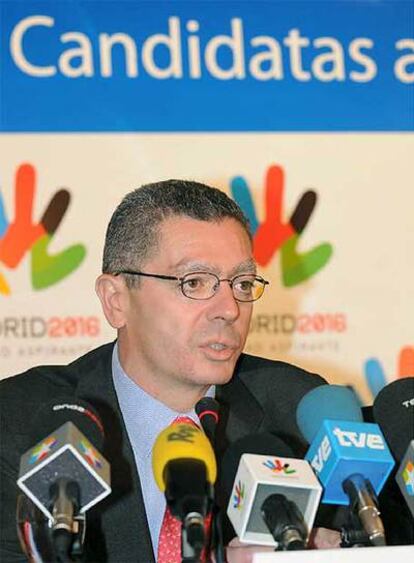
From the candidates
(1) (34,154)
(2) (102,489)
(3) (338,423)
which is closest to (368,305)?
(1) (34,154)

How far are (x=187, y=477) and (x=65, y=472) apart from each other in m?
0.21

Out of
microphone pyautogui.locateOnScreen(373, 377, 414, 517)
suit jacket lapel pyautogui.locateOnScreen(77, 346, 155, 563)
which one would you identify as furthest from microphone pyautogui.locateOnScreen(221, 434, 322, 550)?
suit jacket lapel pyautogui.locateOnScreen(77, 346, 155, 563)

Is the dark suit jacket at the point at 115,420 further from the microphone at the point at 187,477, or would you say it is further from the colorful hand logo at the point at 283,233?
the colorful hand logo at the point at 283,233

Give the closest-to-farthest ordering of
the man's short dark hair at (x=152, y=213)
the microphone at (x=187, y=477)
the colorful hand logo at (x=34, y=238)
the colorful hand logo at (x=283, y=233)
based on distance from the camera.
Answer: the microphone at (x=187, y=477)
the man's short dark hair at (x=152, y=213)
the colorful hand logo at (x=34, y=238)
the colorful hand logo at (x=283, y=233)

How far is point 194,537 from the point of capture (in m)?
1.67

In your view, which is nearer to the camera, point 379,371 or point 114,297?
point 114,297

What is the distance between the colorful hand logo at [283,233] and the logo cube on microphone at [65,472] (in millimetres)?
2488

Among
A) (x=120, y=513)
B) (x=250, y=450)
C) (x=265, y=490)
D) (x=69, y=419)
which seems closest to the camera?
(x=265, y=490)

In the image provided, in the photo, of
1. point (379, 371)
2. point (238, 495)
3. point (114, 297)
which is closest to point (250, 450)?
point (238, 495)

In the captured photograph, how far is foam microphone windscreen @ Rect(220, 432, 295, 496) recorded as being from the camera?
6.88ft

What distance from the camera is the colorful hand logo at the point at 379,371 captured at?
426 cm

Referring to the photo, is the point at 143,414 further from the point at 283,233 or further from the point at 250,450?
the point at 283,233

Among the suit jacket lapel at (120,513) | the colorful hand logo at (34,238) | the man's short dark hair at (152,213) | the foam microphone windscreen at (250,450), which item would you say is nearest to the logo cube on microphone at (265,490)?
the foam microphone windscreen at (250,450)

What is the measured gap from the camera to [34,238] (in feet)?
13.4
